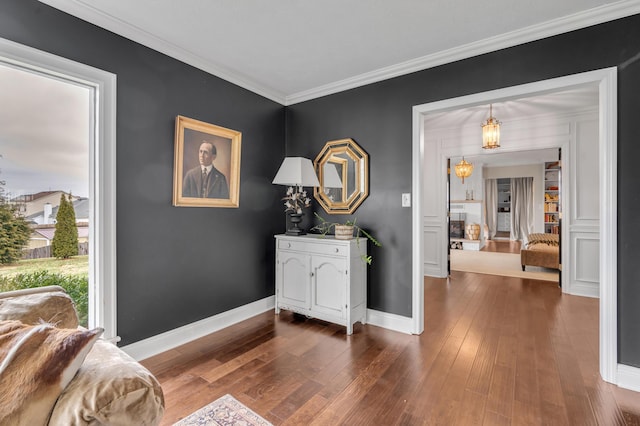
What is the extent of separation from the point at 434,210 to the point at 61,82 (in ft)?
16.6

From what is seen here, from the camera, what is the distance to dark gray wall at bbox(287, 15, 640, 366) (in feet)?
6.66

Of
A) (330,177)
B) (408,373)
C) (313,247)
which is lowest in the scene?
(408,373)

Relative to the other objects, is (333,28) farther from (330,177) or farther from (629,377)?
(629,377)

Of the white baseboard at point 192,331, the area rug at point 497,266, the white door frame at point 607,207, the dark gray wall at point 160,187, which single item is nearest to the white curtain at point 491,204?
the area rug at point 497,266

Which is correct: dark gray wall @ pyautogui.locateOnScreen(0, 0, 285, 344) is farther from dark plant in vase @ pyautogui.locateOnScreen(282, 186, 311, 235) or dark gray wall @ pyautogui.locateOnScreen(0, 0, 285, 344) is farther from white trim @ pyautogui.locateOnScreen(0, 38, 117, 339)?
dark plant in vase @ pyautogui.locateOnScreen(282, 186, 311, 235)

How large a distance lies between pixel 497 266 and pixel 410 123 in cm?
454

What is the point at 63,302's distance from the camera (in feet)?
4.48

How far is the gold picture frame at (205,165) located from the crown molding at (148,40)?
52 centimetres

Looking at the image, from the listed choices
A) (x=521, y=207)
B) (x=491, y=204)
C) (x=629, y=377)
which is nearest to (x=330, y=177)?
(x=629, y=377)

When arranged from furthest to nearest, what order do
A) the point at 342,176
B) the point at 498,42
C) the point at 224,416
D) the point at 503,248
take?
the point at 503,248
the point at 342,176
the point at 498,42
the point at 224,416

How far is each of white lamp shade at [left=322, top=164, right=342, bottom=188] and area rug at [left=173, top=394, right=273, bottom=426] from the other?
2.21 metres

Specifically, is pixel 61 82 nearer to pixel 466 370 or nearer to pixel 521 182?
pixel 466 370

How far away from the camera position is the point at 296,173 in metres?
3.13

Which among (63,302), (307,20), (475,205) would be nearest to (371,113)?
(307,20)
